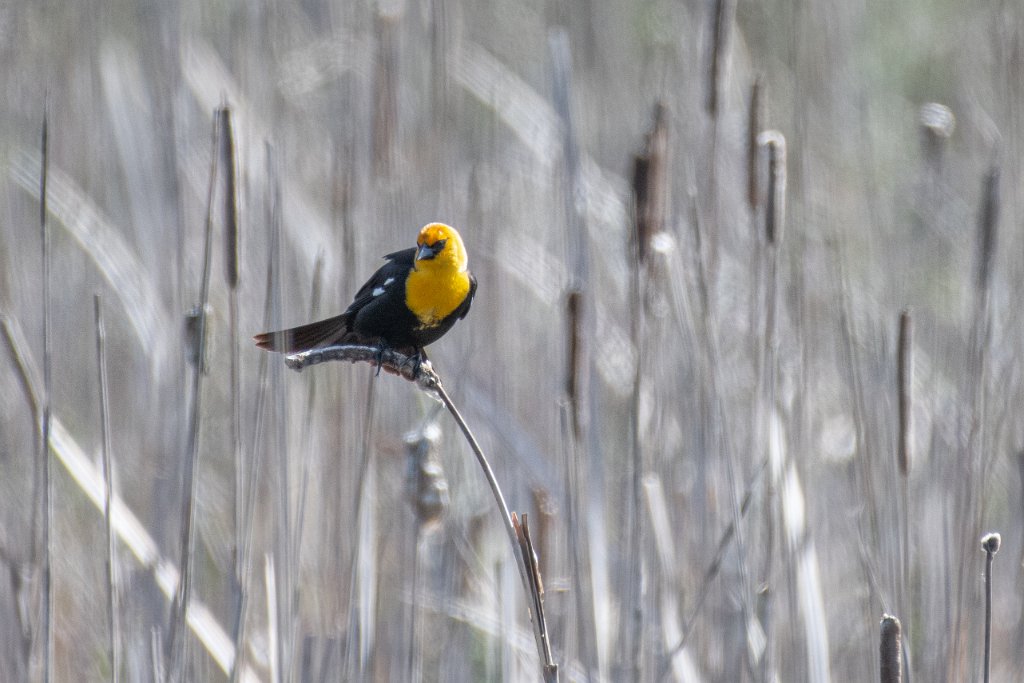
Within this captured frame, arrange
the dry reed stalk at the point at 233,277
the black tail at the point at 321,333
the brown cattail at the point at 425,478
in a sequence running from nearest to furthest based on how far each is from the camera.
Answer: the dry reed stalk at the point at 233,277 < the brown cattail at the point at 425,478 < the black tail at the point at 321,333

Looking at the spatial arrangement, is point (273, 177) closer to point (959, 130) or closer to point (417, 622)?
point (417, 622)

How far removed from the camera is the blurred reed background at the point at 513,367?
1768 mm

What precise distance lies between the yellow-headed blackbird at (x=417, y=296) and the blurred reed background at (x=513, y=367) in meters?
0.07

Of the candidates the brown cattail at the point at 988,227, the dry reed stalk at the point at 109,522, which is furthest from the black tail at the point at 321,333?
the brown cattail at the point at 988,227

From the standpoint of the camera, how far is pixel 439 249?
1.88m

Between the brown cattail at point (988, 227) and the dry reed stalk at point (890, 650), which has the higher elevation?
the brown cattail at point (988, 227)

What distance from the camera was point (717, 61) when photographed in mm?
1879

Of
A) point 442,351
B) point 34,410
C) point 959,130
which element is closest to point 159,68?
point 442,351

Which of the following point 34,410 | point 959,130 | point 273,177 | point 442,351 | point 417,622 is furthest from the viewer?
point 959,130

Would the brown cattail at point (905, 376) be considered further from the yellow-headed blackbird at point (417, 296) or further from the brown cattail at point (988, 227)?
the yellow-headed blackbird at point (417, 296)

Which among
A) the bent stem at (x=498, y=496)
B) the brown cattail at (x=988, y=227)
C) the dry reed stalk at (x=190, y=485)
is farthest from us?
the brown cattail at (x=988, y=227)

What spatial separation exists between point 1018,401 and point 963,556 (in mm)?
756

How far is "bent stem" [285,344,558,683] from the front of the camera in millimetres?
1152

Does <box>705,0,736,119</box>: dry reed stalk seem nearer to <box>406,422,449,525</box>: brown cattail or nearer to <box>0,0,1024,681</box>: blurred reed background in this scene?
<box>0,0,1024,681</box>: blurred reed background
